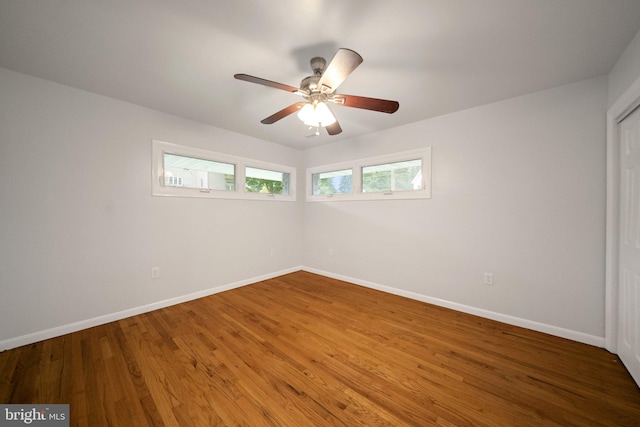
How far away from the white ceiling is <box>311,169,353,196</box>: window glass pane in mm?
1647

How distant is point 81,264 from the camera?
2.17 meters

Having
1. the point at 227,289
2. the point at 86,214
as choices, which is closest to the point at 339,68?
the point at 86,214

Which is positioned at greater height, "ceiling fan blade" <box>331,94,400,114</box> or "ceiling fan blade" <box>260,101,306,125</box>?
"ceiling fan blade" <box>260,101,306,125</box>

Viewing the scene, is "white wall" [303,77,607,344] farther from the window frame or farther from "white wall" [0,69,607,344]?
the window frame

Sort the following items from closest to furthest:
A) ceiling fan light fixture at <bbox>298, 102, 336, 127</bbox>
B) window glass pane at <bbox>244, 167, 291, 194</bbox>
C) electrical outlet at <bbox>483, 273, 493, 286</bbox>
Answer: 1. ceiling fan light fixture at <bbox>298, 102, 336, 127</bbox>
2. electrical outlet at <bbox>483, 273, 493, 286</bbox>
3. window glass pane at <bbox>244, 167, 291, 194</bbox>

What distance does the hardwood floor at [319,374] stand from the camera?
1267mm

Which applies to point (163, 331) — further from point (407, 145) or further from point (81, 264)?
point (407, 145)

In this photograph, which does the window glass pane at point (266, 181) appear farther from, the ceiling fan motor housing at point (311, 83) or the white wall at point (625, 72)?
the white wall at point (625, 72)

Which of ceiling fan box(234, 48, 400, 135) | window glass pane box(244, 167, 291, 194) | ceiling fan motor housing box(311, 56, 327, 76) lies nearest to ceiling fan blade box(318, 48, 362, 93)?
ceiling fan box(234, 48, 400, 135)

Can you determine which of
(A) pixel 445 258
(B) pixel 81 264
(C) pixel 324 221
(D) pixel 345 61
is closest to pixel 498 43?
(D) pixel 345 61

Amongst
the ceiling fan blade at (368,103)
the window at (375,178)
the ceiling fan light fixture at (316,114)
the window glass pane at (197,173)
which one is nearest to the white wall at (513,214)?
the window at (375,178)

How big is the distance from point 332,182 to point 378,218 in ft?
3.83

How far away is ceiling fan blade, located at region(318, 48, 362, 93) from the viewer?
→ 4.12ft

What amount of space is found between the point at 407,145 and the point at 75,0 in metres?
3.19
